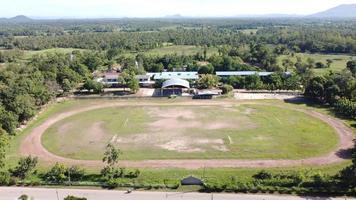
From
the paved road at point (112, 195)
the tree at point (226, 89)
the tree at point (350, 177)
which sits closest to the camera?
the paved road at point (112, 195)

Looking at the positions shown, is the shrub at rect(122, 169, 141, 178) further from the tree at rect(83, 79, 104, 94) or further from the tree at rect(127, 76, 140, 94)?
the tree at rect(83, 79, 104, 94)

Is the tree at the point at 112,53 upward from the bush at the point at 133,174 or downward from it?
upward

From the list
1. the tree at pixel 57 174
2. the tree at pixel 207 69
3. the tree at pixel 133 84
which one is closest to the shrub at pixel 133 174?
the tree at pixel 57 174

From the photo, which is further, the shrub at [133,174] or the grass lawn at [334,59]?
the grass lawn at [334,59]

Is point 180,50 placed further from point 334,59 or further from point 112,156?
point 112,156

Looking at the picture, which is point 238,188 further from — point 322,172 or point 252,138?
point 252,138

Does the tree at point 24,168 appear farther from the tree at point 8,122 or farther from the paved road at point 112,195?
the tree at point 8,122

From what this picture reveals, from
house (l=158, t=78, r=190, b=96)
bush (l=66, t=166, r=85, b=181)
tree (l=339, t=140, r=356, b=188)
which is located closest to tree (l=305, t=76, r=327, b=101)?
house (l=158, t=78, r=190, b=96)

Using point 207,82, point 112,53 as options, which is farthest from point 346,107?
point 112,53
